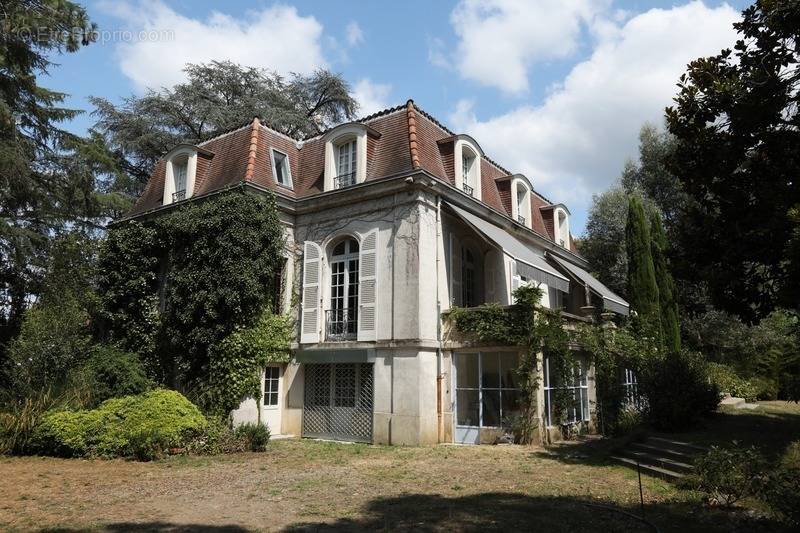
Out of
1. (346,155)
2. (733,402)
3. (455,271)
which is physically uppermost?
(346,155)

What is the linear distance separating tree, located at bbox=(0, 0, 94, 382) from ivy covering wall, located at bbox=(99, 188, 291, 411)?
5139 millimetres

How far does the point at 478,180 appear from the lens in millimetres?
18406

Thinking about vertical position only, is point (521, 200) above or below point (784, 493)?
above

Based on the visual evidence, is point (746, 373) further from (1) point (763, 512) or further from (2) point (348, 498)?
(2) point (348, 498)

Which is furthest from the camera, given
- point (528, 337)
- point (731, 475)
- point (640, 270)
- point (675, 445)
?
point (640, 270)

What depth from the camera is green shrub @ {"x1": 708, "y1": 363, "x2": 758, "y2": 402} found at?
23422mm

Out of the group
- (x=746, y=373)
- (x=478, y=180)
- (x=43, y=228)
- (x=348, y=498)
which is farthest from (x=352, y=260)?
(x=746, y=373)

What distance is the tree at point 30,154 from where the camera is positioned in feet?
60.0

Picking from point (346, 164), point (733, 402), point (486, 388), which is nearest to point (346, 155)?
point (346, 164)

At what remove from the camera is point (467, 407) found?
50.7ft

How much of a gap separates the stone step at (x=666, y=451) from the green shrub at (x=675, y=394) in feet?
6.88

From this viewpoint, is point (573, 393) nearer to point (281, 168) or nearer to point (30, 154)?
point (281, 168)

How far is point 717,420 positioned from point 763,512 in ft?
28.1

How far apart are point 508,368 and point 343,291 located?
5.57 metres
